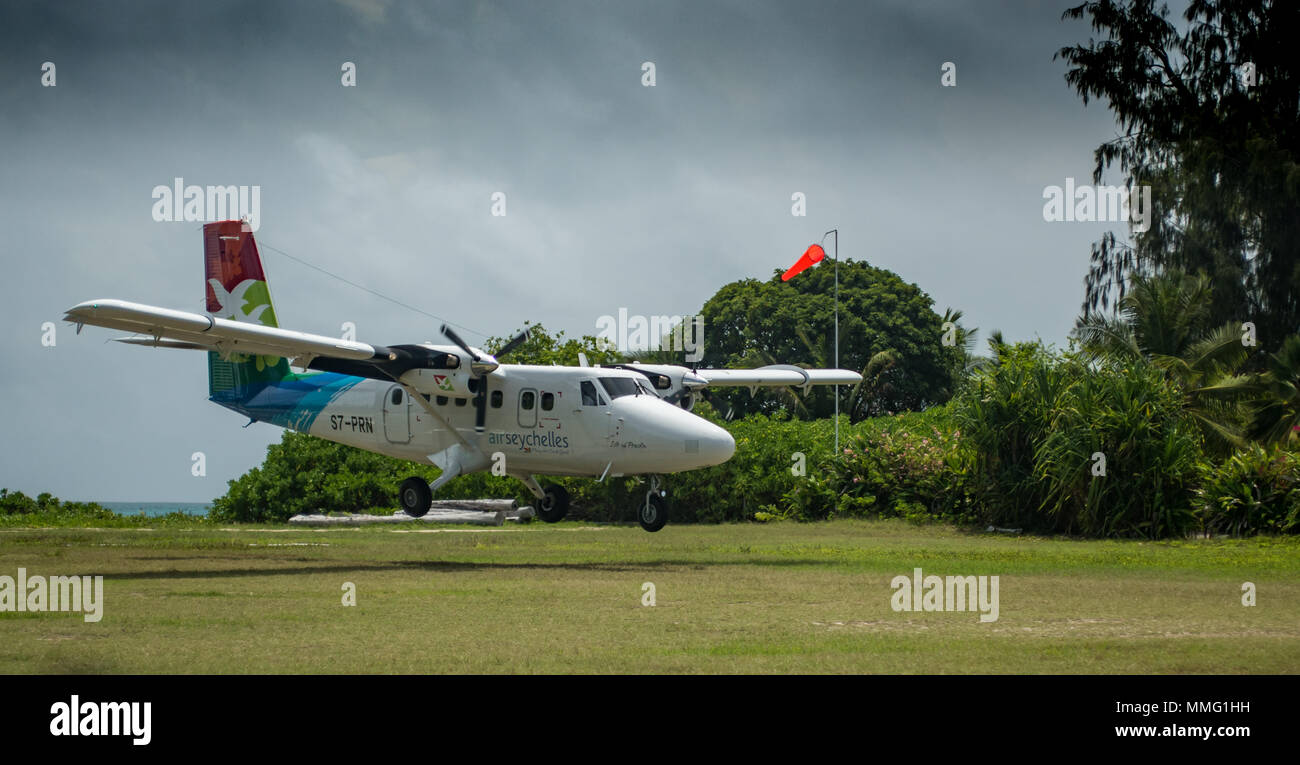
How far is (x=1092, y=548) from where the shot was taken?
75.2ft

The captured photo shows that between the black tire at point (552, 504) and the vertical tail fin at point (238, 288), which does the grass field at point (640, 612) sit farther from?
the vertical tail fin at point (238, 288)

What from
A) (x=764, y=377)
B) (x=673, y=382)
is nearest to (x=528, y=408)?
(x=673, y=382)

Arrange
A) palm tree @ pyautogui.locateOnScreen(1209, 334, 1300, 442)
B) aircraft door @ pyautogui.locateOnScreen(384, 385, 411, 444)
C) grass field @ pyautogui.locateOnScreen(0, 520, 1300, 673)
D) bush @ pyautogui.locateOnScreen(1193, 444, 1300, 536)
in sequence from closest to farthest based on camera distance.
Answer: grass field @ pyautogui.locateOnScreen(0, 520, 1300, 673) → aircraft door @ pyautogui.locateOnScreen(384, 385, 411, 444) → bush @ pyautogui.locateOnScreen(1193, 444, 1300, 536) → palm tree @ pyautogui.locateOnScreen(1209, 334, 1300, 442)

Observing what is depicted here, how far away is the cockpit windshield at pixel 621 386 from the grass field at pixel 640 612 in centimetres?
283

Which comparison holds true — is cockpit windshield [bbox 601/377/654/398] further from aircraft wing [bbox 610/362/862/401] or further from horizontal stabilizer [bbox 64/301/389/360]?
horizontal stabilizer [bbox 64/301/389/360]

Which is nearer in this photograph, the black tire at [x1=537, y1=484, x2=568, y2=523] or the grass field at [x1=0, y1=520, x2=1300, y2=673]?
the grass field at [x1=0, y1=520, x2=1300, y2=673]

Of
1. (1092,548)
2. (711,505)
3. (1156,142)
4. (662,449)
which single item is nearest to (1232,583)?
(1092,548)

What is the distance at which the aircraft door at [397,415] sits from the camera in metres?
23.9

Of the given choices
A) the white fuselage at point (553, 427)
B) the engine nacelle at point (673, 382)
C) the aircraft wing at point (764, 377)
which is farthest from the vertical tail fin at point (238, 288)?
the aircraft wing at point (764, 377)

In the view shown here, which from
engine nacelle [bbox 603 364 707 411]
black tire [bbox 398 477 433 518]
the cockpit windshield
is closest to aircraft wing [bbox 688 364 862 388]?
engine nacelle [bbox 603 364 707 411]

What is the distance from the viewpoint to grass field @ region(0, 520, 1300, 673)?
8.70 m

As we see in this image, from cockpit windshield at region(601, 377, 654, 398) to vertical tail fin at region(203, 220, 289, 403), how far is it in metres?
7.90

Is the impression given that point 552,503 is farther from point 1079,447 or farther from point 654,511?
point 1079,447
